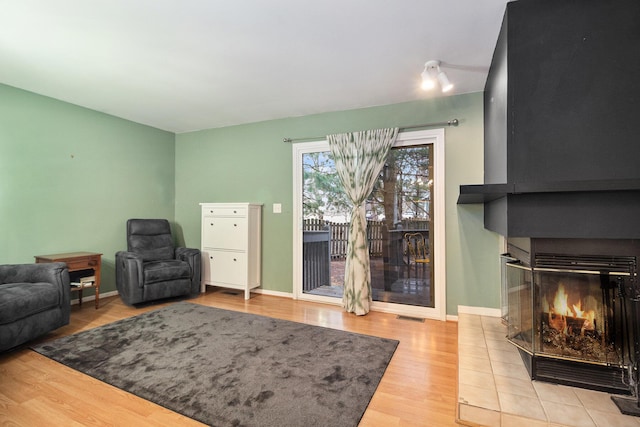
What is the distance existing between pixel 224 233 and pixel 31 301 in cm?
197

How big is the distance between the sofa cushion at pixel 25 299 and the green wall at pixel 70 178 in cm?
96

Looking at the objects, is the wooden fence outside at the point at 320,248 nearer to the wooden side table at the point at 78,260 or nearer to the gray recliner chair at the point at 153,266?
the gray recliner chair at the point at 153,266

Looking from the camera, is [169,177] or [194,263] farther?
[169,177]

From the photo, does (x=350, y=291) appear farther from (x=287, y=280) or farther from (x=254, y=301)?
(x=254, y=301)

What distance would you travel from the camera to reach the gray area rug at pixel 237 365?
1648mm

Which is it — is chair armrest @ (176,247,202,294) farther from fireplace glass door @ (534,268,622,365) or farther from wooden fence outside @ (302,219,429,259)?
fireplace glass door @ (534,268,622,365)

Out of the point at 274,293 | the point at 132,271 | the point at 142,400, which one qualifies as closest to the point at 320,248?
the point at 274,293

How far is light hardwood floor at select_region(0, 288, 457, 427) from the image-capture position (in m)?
1.57

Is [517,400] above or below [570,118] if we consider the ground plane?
below

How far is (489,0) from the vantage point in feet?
5.82

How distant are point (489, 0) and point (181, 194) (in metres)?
4.47

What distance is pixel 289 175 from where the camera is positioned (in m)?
3.90

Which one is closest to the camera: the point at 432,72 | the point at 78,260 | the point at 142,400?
the point at 142,400

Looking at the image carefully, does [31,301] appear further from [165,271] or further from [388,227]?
[388,227]
